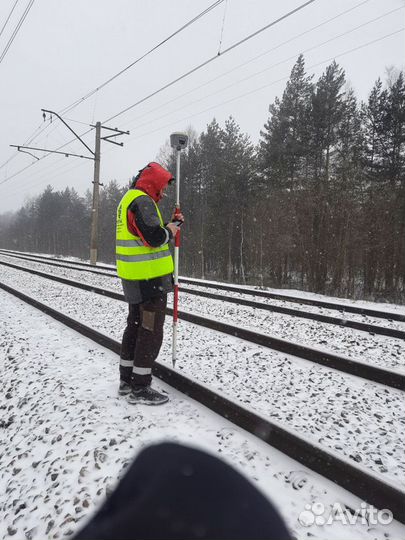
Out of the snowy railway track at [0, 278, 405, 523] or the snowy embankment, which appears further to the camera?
the snowy embankment

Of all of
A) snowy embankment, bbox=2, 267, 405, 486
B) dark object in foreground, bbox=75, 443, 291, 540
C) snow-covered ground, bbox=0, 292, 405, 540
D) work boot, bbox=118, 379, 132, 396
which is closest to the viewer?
dark object in foreground, bbox=75, 443, 291, 540

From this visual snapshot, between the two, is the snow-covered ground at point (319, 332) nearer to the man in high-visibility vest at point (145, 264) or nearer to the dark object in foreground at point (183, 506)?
the man in high-visibility vest at point (145, 264)

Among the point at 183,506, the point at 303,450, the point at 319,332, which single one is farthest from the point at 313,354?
the point at 183,506

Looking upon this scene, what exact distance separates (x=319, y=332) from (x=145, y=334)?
422 cm

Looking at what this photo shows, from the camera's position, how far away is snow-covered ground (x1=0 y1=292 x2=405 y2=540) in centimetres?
229

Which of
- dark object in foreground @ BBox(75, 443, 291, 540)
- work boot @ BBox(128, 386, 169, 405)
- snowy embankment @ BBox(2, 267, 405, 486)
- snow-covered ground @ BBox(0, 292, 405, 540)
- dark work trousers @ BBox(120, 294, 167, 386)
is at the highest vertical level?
dark object in foreground @ BBox(75, 443, 291, 540)

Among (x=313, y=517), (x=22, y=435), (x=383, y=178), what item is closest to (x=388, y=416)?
(x=313, y=517)

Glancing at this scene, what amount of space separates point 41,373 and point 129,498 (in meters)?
4.14

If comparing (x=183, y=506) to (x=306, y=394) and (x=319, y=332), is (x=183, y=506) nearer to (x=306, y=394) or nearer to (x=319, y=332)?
(x=306, y=394)

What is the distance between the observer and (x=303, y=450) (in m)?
2.82

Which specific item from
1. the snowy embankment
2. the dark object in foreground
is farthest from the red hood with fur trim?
the dark object in foreground

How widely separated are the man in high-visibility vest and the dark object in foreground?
2.61 meters

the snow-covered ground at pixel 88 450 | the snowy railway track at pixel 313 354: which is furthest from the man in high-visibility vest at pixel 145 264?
the snowy railway track at pixel 313 354

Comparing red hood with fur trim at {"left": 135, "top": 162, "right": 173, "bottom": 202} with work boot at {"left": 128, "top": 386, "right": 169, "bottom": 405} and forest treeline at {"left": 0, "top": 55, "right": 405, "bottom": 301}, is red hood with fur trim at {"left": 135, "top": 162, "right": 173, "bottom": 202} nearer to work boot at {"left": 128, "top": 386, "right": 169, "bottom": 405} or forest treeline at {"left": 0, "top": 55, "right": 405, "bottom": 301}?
work boot at {"left": 128, "top": 386, "right": 169, "bottom": 405}
